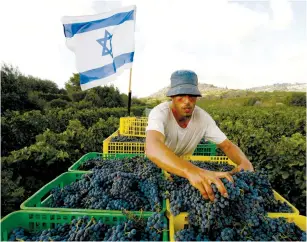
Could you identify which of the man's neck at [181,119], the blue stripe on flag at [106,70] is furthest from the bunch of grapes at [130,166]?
the blue stripe on flag at [106,70]

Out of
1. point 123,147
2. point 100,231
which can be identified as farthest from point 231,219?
point 123,147

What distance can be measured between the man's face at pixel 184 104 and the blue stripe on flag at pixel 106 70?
13.8 feet

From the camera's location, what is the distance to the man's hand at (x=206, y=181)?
1.69 metres

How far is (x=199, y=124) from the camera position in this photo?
9.39 ft

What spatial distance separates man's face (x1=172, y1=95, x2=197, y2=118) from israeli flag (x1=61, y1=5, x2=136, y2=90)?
402 cm

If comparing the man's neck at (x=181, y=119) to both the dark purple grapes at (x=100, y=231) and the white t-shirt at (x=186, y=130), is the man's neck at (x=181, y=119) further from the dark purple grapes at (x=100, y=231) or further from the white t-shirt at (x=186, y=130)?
the dark purple grapes at (x=100, y=231)

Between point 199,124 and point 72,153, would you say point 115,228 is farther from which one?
point 72,153

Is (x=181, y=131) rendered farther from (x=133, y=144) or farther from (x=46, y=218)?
(x=133, y=144)

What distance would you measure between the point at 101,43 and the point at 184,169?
5.73 m

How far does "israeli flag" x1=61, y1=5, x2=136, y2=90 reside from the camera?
651 cm

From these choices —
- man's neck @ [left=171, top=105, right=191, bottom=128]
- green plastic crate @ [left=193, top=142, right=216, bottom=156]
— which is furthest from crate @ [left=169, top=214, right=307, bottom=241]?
green plastic crate @ [left=193, top=142, right=216, bottom=156]

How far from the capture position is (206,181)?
174 cm

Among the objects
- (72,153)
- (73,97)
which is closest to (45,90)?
(73,97)

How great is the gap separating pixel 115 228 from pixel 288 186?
3.55 meters
